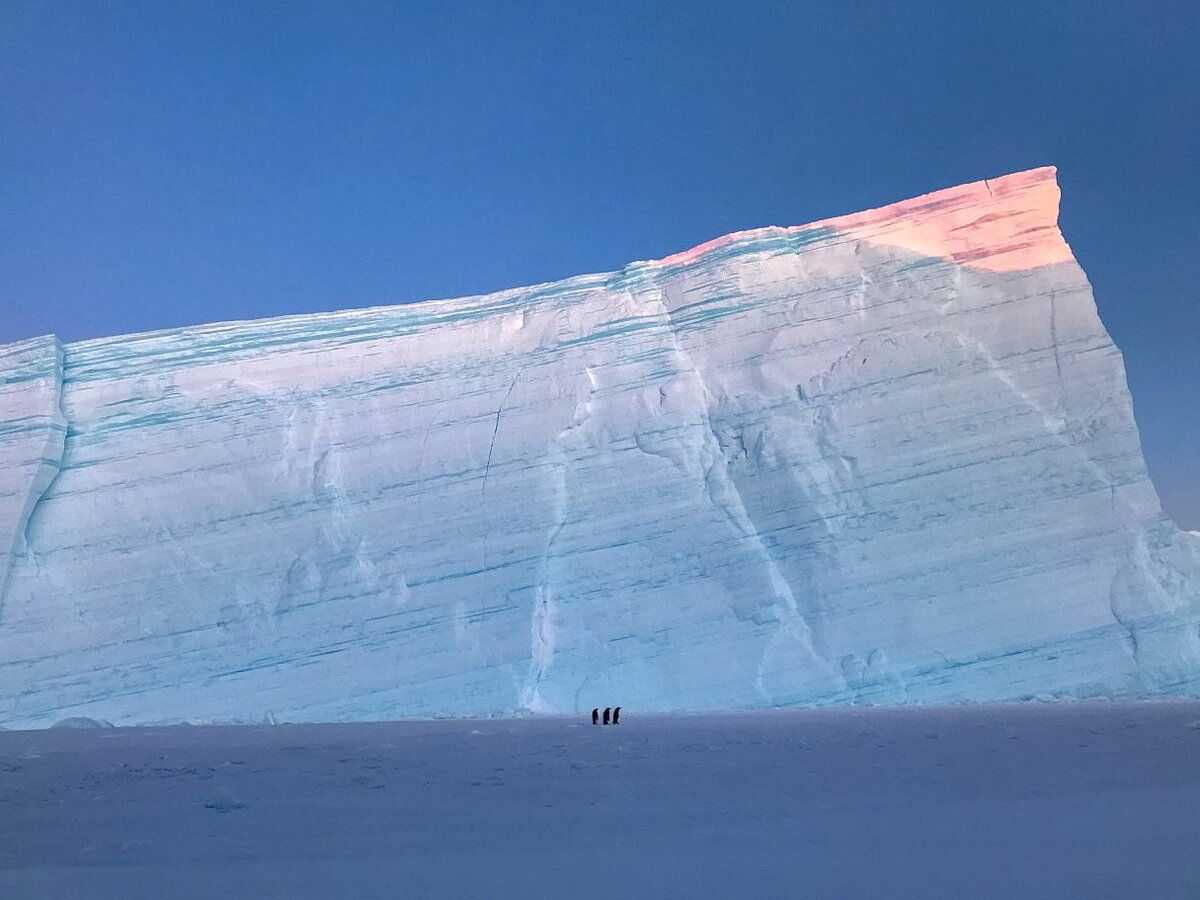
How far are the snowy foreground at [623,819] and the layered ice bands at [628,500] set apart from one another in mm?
5737

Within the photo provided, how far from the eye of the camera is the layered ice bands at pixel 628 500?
13836 millimetres

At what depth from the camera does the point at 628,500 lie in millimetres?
14836

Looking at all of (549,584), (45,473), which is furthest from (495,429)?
(45,473)

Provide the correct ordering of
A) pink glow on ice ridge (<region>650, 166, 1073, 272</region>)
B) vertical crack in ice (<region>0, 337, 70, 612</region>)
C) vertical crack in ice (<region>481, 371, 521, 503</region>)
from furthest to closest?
pink glow on ice ridge (<region>650, 166, 1073, 272</region>) < vertical crack in ice (<region>481, 371, 521, 503</region>) < vertical crack in ice (<region>0, 337, 70, 612</region>)

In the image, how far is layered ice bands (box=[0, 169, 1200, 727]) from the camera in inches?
545

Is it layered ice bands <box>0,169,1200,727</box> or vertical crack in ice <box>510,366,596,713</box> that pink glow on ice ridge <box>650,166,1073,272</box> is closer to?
layered ice bands <box>0,169,1200,727</box>

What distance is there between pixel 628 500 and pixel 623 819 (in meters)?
10.5

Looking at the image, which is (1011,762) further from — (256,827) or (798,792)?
(256,827)

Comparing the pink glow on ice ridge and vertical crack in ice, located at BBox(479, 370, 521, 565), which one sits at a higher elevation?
the pink glow on ice ridge

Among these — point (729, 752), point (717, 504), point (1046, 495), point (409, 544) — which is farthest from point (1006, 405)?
point (729, 752)

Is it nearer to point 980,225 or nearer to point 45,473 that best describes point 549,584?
point 45,473

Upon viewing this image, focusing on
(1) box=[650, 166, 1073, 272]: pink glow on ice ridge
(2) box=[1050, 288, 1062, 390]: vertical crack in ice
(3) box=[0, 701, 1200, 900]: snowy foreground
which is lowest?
(3) box=[0, 701, 1200, 900]: snowy foreground

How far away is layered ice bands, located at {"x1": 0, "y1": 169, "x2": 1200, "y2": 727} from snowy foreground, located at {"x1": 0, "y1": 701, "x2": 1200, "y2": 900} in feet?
18.8

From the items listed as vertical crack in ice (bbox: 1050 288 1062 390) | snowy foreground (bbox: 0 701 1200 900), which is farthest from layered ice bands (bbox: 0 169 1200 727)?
snowy foreground (bbox: 0 701 1200 900)
